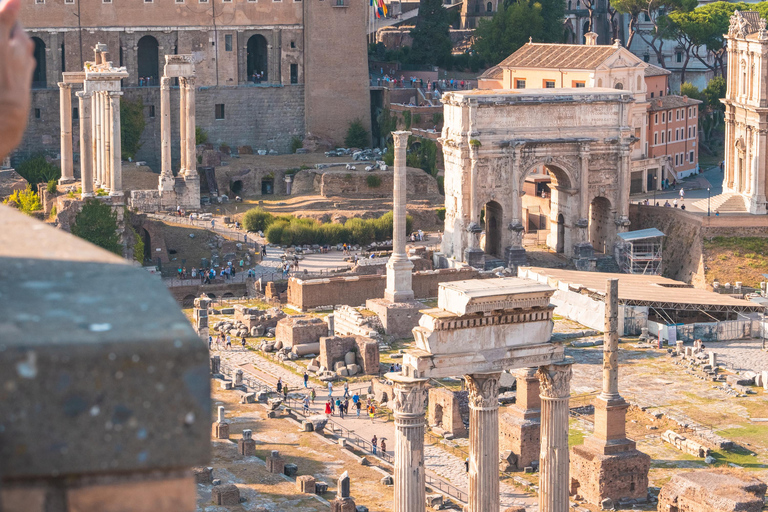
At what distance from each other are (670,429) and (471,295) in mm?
14485

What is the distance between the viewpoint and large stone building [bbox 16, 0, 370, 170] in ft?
233

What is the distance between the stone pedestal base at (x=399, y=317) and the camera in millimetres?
45375

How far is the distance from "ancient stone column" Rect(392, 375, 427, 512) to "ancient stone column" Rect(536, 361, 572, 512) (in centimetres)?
205

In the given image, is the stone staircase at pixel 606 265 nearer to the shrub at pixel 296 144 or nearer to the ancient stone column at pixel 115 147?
the ancient stone column at pixel 115 147

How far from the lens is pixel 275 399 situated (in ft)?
125

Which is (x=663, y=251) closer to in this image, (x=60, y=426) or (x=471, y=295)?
(x=471, y=295)

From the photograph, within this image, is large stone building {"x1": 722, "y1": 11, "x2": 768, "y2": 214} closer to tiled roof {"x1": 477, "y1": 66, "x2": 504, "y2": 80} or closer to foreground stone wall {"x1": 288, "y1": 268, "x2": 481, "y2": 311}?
foreground stone wall {"x1": 288, "y1": 268, "x2": 481, "y2": 311}

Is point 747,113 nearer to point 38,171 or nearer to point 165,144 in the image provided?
point 165,144

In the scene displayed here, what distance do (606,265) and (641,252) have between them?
4.25 ft

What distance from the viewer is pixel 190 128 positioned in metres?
63.8

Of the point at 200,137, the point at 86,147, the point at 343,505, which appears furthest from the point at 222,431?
the point at 200,137

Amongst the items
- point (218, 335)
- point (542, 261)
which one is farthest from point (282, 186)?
point (218, 335)

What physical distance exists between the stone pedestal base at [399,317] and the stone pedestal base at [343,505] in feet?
57.2

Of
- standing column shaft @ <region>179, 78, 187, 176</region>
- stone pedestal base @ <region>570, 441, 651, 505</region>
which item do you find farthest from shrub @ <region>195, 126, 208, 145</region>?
stone pedestal base @ <region>570, 441, 651, 505</region>
